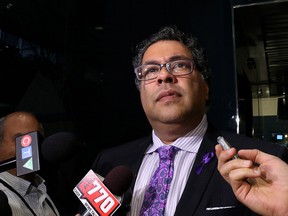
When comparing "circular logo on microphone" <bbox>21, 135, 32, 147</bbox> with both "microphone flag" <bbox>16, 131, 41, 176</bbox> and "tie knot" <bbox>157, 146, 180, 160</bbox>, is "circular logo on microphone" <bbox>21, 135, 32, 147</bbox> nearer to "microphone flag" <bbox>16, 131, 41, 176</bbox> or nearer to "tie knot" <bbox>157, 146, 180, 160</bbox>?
"microphone flag" <bbox>16, 131, 41, 176</bbox>

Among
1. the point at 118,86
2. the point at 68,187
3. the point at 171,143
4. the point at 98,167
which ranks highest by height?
the point at 118,86

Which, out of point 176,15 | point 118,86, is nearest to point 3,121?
point 118,86

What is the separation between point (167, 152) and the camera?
125cm

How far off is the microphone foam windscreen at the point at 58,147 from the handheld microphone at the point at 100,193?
0.09 metres

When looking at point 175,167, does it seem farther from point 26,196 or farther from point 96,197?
point 26,196

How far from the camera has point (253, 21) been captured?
217cm

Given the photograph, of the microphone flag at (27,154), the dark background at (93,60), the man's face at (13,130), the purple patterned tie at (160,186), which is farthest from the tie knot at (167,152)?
the dark background at (93,60)

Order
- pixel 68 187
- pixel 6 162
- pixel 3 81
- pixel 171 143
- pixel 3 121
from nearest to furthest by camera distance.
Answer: pixel 6 162
pixel 171 143
pixel 3 121
pixel 3 81
pixel 68 187

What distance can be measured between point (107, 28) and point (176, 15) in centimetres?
51

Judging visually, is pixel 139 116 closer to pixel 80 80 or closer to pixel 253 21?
pixel 80 80

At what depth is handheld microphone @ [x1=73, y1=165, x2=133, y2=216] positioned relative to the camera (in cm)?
83

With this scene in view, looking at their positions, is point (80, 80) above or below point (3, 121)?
above

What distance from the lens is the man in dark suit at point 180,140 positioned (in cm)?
110

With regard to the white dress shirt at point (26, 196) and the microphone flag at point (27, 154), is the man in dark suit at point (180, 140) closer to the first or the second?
the white dress shirt at point (26, 196)
